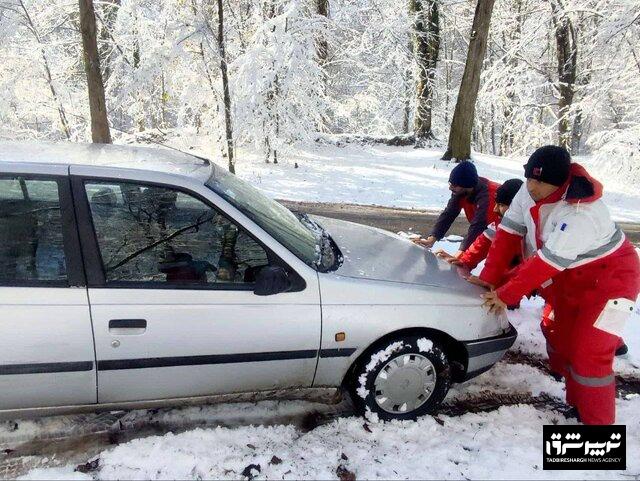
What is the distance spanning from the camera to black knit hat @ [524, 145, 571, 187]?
2752 mm

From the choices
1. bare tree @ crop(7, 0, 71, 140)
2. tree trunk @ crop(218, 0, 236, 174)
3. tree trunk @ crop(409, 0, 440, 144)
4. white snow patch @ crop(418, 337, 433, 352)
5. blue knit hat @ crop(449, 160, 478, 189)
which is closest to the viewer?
white snow patch @ crop(418, 337, 433, 352)

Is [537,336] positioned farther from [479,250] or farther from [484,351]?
[484,351]

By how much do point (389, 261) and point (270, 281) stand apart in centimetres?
96

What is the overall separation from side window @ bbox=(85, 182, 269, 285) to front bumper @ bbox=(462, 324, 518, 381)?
1421mm

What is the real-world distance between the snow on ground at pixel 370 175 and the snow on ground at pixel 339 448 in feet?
24.6

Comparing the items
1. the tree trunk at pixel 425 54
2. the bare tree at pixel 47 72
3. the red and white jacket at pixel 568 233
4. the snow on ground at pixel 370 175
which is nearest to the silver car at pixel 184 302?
the red and white jacket at pixel 568 233

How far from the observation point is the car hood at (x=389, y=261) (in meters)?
2.87

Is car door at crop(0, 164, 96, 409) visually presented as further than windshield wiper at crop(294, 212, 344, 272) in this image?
No

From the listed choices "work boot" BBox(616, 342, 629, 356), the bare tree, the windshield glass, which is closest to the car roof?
the windshield glass

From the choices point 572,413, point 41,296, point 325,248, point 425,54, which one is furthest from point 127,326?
point 425,54

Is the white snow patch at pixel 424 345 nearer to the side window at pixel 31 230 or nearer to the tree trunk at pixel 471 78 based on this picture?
the side window at pixel 31 230

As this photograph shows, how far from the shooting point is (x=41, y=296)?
2309 mm

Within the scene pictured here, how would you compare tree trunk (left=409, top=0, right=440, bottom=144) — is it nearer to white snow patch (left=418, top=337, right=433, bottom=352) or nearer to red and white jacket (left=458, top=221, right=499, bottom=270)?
red and white jacket (left=458, top=221, right=499, bottom=270)

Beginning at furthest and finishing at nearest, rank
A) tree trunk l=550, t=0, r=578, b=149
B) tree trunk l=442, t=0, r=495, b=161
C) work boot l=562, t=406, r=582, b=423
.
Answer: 1. tree trunk l=550, t=0, r=578, b=149
2. tree trunk l=442, t=0, r=495, b=161
3. work boot l=562, t=406, r=582, b=423
